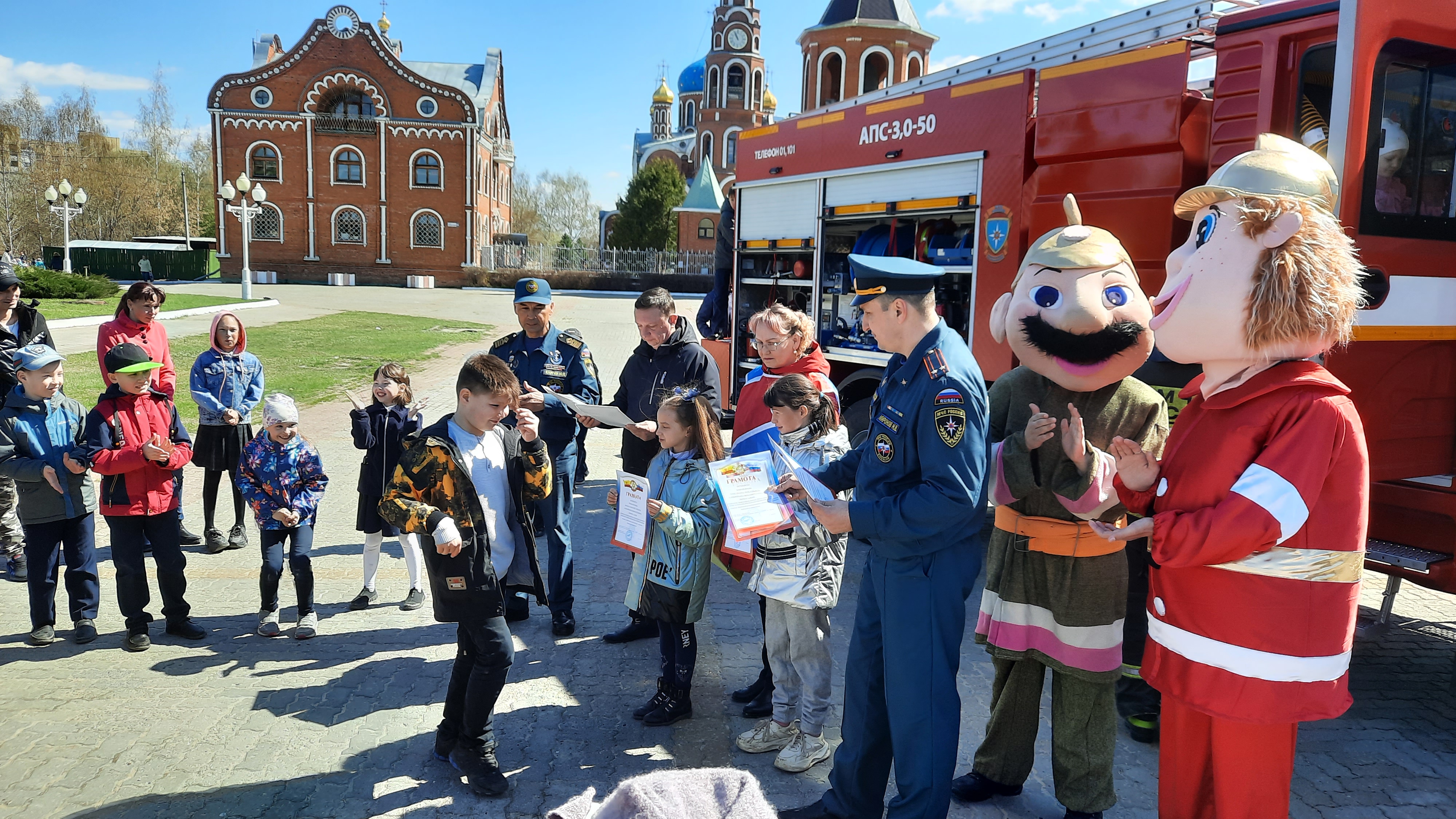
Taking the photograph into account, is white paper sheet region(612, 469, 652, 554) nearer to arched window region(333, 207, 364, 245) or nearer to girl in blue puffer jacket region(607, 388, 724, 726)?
girl in blue puffer jacket region(607, 388, 724, 726)

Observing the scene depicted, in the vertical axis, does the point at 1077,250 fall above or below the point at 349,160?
below

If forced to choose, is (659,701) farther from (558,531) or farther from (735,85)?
(735,85)

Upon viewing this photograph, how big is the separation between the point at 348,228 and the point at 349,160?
3195 mm

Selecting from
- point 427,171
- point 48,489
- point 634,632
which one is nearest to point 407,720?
point 634,632

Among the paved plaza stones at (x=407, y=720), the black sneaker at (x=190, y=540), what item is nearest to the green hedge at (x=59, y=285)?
the black sneaker at (x=190, y=540)

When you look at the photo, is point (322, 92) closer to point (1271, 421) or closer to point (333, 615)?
point (333, 615)

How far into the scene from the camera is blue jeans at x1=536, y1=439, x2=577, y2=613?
5043 millimetres

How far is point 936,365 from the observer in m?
2.84

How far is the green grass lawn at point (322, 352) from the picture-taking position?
1252 centimetres

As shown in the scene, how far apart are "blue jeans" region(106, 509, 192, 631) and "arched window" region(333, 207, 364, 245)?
141ft

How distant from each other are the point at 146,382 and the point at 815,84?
2692 centimetres

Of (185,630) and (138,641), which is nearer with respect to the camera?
(138,641)

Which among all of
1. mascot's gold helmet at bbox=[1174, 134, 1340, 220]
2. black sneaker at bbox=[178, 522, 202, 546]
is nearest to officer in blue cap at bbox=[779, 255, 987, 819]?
mascot's gold helmet at bbox=[1174, 134, 1340, 220]

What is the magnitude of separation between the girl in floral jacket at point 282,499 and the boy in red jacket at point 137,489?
1.26 ft
